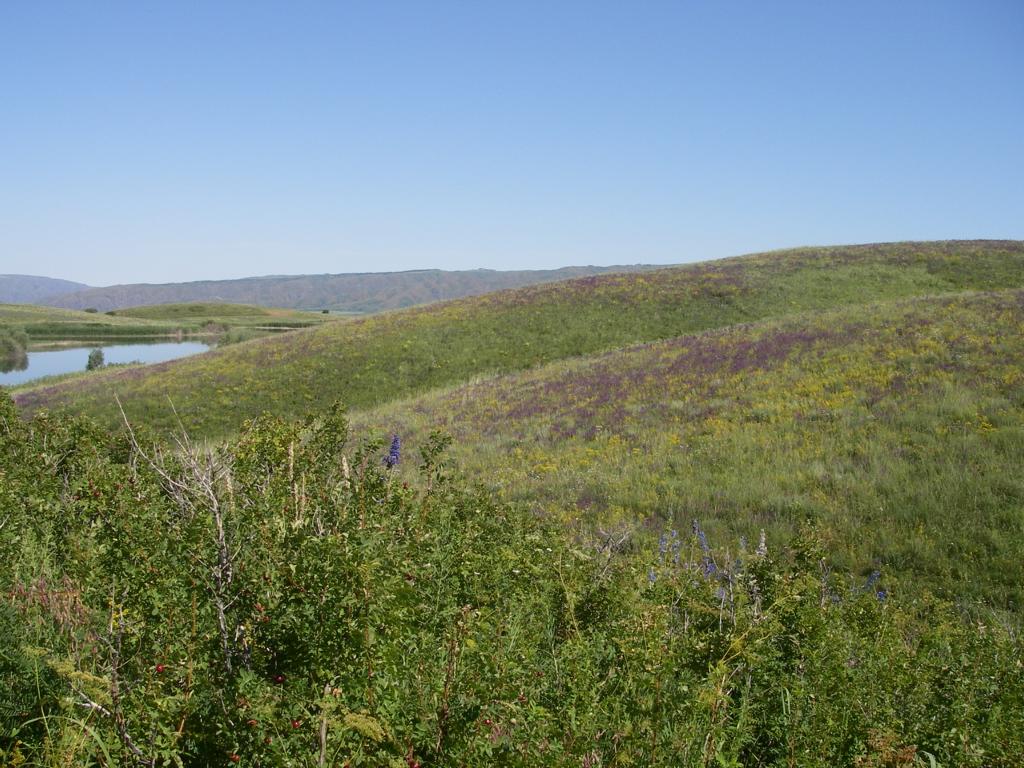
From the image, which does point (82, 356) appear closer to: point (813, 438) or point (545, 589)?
point (813, 438)

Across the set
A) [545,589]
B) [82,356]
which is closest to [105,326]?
[82,356]

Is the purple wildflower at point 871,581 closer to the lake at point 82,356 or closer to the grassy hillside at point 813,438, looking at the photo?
the grassy hillside at point 813,438

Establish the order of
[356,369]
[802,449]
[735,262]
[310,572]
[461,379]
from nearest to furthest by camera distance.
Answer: [310,572] < [802,449] < [461,379] < [356,369] < [735,262]

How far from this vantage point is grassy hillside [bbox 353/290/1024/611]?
7789 mm

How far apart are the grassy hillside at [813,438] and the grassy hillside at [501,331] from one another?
344 inches

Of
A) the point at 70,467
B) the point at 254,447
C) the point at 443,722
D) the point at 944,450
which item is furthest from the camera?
the point at 944,450

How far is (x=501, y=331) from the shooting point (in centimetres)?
3484

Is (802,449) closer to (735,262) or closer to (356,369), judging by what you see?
(356,369)

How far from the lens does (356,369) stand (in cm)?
3023

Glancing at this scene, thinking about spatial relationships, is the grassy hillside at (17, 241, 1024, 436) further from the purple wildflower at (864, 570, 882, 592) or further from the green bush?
the green bush

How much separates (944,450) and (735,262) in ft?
136

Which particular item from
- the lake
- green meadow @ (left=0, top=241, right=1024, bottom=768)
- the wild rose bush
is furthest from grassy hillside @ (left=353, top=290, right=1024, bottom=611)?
the lake

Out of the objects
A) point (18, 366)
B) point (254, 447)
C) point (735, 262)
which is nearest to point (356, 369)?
point (254, 447)

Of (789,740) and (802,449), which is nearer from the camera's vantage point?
(789,740)
